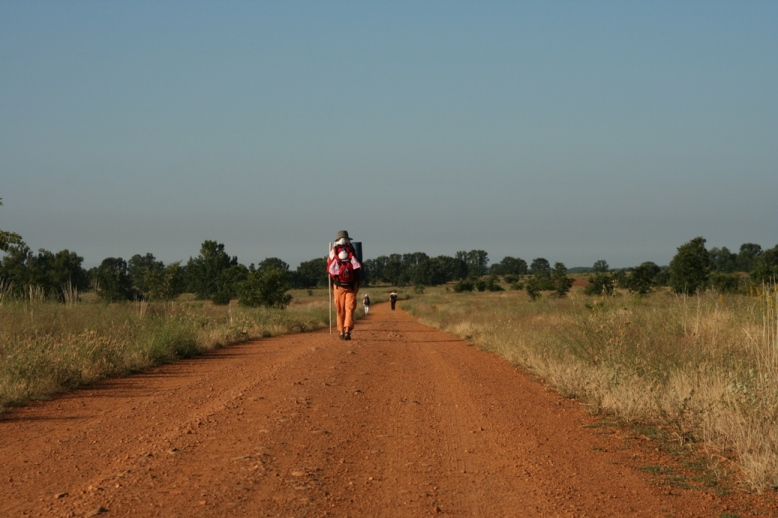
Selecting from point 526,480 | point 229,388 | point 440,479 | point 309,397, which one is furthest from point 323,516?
point 229,388

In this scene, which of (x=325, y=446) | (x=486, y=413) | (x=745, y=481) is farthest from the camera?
(x=486, y=413)

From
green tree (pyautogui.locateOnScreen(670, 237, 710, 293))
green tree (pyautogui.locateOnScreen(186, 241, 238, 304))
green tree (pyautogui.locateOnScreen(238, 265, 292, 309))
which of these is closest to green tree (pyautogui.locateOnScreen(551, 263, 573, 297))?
green tree (pyautogui.locateOnScreen(670, 237, 710, 293))

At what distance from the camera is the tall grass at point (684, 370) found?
22.4ft

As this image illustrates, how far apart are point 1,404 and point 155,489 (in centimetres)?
527

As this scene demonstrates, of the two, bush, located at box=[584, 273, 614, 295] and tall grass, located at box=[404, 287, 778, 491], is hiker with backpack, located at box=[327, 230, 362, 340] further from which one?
bush, located at box=[584, 273, 614, 295]

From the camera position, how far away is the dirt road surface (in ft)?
17.9

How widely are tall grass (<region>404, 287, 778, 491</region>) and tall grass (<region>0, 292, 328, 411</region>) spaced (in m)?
7.34

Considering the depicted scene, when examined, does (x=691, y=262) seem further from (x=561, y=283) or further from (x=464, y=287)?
(x=464, y=287)

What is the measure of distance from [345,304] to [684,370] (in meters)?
10.6

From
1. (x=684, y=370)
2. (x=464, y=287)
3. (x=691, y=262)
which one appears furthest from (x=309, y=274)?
(x=684, y=370)

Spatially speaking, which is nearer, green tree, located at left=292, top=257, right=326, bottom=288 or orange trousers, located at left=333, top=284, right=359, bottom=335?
orange trousers, located at left=333, top=284, right=359, bottom=335

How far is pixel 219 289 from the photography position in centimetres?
8719

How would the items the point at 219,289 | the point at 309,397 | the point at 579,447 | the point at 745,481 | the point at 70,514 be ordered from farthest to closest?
the point at 219,289 → the point at 309,397 → the point at 579,447 → the point at 745,481 → the point at 70,514

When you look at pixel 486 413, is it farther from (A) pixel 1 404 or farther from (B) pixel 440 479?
(A) pixel 1 404
